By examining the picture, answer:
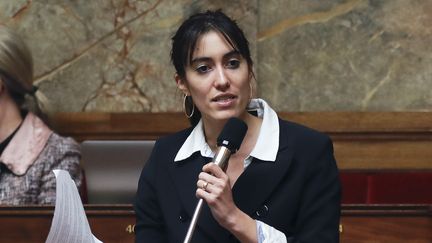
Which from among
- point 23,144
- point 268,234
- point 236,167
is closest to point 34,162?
point 23,144

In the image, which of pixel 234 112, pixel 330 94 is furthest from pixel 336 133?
pixel 234 112

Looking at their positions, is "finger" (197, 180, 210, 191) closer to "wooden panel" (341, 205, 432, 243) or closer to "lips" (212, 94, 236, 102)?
"lips" (212, 94, 236, 102)

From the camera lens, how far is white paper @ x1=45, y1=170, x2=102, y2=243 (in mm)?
1898

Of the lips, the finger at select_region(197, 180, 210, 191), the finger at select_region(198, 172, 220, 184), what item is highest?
the lips

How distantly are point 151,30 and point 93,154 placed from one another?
752mm

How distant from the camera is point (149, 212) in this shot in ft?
6.86

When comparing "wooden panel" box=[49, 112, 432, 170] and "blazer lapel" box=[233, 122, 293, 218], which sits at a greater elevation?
"blazer lapel" box=[233, 122, 293, 218]

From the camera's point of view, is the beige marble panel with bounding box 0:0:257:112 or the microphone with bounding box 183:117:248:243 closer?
the microphone with bounding box 183:117:248:243

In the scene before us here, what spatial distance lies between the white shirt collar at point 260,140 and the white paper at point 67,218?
0.29m

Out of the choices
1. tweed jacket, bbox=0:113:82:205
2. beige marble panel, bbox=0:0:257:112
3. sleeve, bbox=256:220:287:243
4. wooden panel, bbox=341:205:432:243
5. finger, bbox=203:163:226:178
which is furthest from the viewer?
beige marble panel, bbox=0:0:257:112

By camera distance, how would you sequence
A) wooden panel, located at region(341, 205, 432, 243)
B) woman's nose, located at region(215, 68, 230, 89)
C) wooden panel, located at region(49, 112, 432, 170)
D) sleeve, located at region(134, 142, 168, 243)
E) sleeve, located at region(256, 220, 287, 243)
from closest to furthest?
sleeve, located at region(256, 220, 287, 243) < woman's nose, located at region(215, 68, 230, 89) < sleeve, located at region(134, 142, 168, 243) < wooden panel, located at region(341, 205, 432, 243) < wooden panel, located at region(49, 112, 432, 170)

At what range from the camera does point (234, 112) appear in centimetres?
196

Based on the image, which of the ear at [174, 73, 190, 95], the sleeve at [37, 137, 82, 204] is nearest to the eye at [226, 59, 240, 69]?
the ear at [174, 73, 190, 95]

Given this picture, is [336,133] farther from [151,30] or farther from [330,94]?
[151,30]
